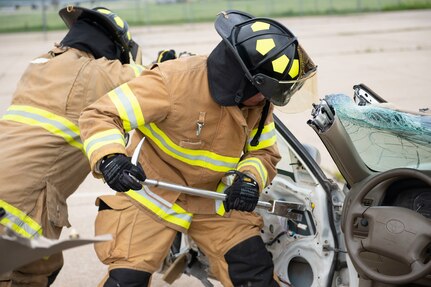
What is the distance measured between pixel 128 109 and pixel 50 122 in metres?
0.60

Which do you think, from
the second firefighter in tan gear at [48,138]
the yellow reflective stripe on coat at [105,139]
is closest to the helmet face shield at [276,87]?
the yellow reflective stripe on coat at [105,139]

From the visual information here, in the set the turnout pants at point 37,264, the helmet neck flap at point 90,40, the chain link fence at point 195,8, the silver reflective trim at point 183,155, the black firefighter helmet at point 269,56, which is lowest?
the chain link fence at point 195,8

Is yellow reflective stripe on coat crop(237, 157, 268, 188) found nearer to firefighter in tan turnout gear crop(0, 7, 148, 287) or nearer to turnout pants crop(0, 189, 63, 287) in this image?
firefighter in tan turnout gear crop(0, 7, 148, 287)

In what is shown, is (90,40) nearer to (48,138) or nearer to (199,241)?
(48,138)

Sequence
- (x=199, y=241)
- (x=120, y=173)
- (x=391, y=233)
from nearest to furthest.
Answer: (x=391, y=233), (x=120, y=173), (x=199, y=241)

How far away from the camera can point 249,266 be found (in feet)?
11.4

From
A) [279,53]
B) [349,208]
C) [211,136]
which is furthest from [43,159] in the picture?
[349,208]

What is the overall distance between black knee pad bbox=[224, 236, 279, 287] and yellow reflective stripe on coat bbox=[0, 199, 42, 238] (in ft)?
3.09

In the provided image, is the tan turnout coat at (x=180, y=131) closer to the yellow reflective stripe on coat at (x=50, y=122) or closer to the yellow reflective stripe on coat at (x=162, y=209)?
the yellow reflective stripe on coat at (x=162, y=209)

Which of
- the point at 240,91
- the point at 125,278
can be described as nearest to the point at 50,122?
the point at 125,278

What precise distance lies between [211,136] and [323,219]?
26.7 inches

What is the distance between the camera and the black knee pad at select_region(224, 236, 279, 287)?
11.4 feet

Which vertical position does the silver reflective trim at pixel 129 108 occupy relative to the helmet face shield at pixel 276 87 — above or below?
below

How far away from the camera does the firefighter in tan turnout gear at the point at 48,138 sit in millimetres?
3449
